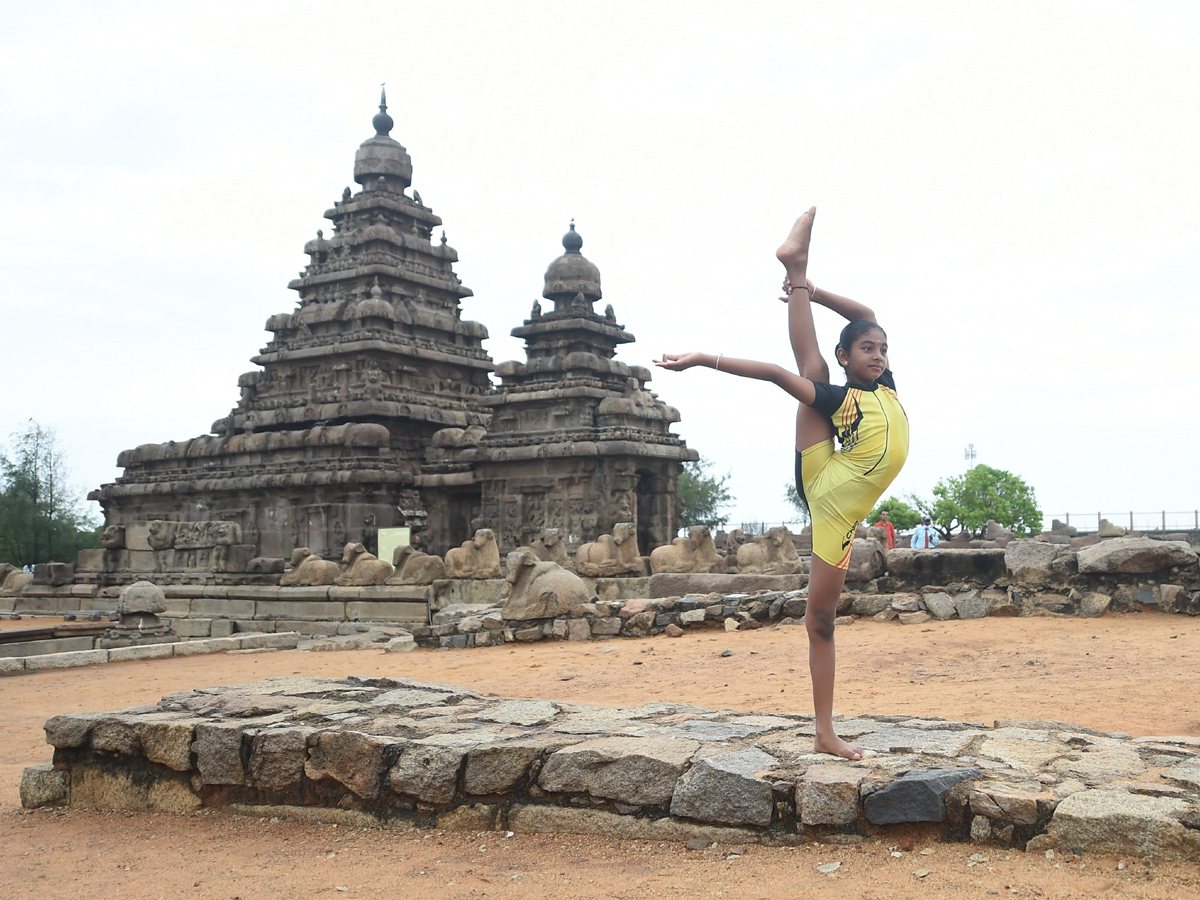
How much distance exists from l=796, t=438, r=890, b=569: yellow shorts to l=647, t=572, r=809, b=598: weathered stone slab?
7961 mm

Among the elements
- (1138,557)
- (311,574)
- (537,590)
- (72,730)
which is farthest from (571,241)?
(72,730)

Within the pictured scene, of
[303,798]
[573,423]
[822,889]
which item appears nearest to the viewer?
[822,889]

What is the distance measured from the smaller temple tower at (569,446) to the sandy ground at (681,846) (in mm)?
13915

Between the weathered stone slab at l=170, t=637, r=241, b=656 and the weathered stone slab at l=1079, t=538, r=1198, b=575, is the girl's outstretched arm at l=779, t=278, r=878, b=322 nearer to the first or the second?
the weathered stone slab at l=1079, t=538, r=1198, b=575

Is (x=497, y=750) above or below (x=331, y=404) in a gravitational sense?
below

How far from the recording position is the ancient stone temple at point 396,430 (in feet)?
85.5

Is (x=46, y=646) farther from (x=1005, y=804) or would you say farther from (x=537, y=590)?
(x=1005, y=804)

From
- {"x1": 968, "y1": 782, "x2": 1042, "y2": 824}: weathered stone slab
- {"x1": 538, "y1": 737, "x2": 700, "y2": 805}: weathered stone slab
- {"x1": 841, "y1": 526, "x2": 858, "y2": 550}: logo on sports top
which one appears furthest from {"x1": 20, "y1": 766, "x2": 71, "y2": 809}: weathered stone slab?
{"x1": 968, "y1": 782, "x2": 1042, "y2": 824}: weathered stone slab

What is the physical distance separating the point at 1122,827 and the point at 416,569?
626 inches

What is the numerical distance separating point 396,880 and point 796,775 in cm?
165

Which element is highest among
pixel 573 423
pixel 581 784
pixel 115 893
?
pixel 573 423

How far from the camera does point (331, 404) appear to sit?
98.5ft

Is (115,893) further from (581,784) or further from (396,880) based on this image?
(581,784)

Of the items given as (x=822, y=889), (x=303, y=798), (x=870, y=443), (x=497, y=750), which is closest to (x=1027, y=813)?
(x=822, y=889)
